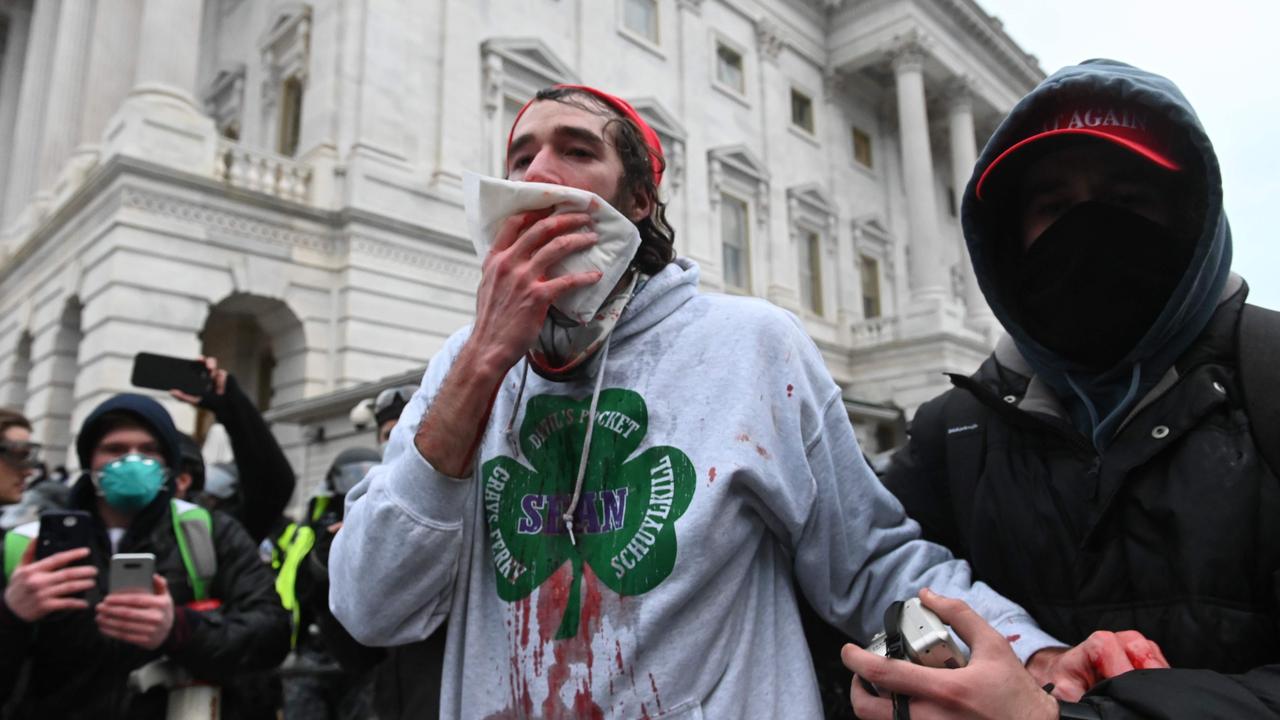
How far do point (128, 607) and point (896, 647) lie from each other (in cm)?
259

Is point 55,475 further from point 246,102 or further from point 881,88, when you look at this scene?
point 881,88

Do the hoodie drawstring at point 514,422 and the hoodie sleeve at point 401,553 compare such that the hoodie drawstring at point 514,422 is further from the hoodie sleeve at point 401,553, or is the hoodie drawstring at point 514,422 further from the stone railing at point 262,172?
the stone railing at point 262,172

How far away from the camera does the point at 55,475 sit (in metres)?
8.52

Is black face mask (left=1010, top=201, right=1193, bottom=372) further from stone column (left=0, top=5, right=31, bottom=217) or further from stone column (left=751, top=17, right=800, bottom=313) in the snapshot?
stone column (left=0, top=5, right=31, bottom=217)

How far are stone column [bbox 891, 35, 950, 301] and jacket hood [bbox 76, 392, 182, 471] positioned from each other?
80.7 feet

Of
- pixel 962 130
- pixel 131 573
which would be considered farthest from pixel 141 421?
pixel 962 130

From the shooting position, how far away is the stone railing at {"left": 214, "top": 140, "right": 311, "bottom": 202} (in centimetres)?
1396

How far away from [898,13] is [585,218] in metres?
29.4

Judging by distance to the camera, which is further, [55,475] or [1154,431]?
[55,475]

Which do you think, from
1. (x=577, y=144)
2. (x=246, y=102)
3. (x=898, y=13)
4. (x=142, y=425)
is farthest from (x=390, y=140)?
(x=898, y=13)

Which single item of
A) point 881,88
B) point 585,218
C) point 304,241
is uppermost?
point 881,88

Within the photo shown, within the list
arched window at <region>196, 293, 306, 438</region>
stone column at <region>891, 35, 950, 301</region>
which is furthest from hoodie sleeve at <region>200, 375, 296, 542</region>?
stone column at <region>891, 35, 950, 301</region>

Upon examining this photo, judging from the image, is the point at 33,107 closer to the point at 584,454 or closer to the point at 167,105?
the point at 167,105

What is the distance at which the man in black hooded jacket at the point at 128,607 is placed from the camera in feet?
9.14
